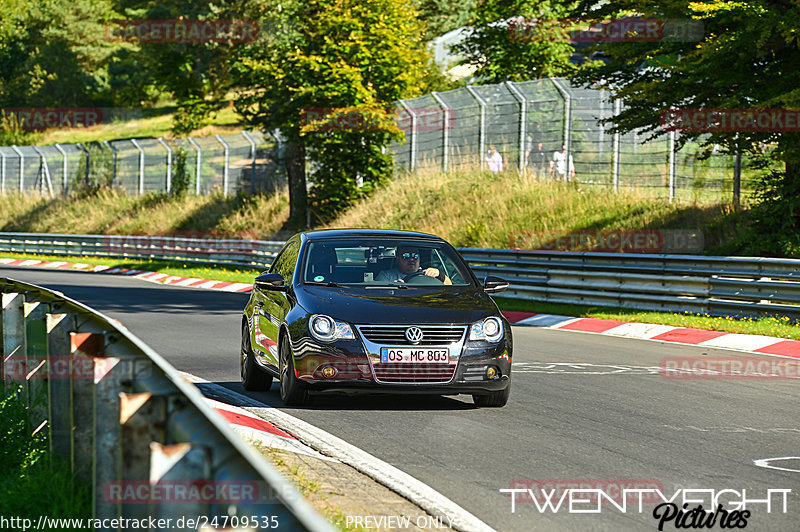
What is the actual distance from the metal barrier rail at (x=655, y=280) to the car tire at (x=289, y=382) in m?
9.49

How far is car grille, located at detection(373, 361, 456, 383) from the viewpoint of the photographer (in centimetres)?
902

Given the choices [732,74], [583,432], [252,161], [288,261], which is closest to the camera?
[583,432]

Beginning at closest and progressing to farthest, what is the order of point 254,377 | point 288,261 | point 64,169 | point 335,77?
1. point 254,377
2. point 288,261
3. point 335,77
4. point 64,169

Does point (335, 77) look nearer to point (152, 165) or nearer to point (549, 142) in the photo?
point (549, 142)

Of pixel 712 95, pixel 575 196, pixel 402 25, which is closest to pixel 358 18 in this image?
pixel 402 25

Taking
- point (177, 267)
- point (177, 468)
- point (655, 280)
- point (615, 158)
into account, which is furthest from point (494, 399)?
point (177, 267)

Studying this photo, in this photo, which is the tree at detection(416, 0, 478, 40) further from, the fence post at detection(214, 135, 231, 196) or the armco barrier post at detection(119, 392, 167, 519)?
the armco barrier post at detection(119, 392, 167, 519)

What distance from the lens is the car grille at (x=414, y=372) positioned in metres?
9.02

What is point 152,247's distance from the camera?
40281 mm

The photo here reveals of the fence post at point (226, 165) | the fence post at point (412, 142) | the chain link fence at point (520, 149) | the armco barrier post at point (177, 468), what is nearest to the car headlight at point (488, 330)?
the armco barrier post at point (177, 468)

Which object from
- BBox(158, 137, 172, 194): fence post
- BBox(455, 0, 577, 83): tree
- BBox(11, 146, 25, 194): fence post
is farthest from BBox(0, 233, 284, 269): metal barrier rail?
BBox(455, 0, 577, 83): tree

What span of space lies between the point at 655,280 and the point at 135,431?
631 inches

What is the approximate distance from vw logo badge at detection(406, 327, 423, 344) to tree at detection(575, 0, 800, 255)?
355 inches

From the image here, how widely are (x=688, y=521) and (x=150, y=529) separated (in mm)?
3116
